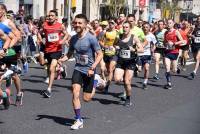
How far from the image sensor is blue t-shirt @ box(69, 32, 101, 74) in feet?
27.8

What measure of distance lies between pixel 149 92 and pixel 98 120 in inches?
166

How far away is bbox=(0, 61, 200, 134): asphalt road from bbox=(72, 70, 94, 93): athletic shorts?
1.85 feet

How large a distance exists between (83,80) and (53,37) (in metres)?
3.66

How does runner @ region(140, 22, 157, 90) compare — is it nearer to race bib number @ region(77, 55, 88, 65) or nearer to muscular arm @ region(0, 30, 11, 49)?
race bib number @ region(77, 55, 88, 65)

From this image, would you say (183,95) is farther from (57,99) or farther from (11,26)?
(11,26)

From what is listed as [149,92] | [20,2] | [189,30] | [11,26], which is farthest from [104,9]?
[11,26]

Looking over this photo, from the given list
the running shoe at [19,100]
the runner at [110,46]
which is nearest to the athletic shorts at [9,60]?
the running shoe at [19,100]

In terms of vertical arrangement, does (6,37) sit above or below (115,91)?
above

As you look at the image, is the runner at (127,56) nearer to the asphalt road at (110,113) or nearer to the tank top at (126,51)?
the tank top at (126,51)

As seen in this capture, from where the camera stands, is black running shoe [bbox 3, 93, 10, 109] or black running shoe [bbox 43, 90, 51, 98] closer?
black running shoe [bbox 3, 93, 10, 109]

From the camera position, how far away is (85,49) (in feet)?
27.8

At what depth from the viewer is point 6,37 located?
8758mm

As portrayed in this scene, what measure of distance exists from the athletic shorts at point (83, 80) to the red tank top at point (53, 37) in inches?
138

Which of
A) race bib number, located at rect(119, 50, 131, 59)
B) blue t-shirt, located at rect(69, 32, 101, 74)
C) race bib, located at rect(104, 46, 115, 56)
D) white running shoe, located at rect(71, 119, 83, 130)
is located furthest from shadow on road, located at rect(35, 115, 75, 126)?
race bib, located at rect(104, 46, 115, 56)
